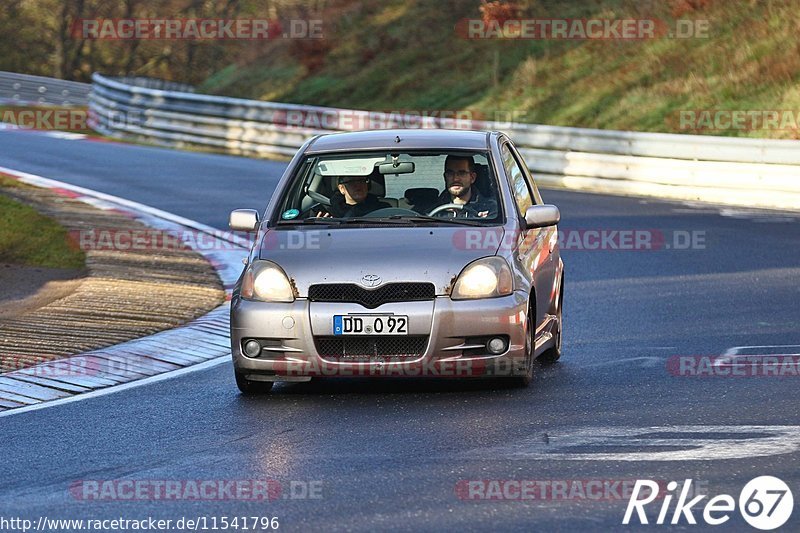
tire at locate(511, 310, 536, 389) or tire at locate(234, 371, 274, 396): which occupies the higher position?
tire at locate(511, 310, 536, 389)

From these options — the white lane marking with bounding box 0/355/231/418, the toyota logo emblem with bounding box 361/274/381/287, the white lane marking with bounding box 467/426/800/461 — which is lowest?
the white lane marking with bounding box 0/355/231/418

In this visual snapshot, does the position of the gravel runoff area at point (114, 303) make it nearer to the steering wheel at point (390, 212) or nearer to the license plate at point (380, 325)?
the steering wheel at point (390, 212)

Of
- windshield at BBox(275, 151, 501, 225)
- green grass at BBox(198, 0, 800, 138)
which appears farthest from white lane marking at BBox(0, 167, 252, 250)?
green grass at BBox(198, 0, 800, 138)

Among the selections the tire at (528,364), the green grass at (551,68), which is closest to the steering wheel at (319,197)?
the tire at (528,364)

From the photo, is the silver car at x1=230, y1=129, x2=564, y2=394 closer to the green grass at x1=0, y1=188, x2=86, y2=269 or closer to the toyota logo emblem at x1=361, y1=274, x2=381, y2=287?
the toyota logo emblem at x1=361, y1=274, x2=381, y2=287

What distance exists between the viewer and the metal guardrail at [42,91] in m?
50.2

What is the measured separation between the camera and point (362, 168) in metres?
10.6

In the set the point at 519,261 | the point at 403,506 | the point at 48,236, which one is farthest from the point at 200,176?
the point at 403,506

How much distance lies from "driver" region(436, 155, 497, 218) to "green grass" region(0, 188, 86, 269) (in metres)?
6.68

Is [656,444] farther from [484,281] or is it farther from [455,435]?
[484,281]

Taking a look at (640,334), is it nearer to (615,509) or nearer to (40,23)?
(615,509)

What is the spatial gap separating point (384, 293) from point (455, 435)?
1.32 meters

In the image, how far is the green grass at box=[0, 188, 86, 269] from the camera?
16344 mm

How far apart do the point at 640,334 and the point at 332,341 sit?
136 inches
